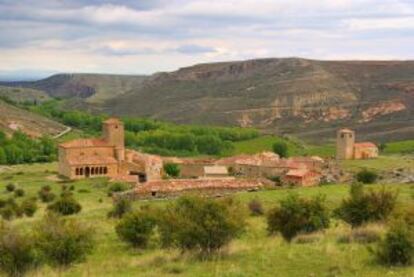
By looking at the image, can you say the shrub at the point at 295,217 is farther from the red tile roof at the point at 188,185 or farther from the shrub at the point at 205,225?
the red tile roof at the point at 188,185

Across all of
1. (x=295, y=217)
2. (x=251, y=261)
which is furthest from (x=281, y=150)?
(x=251, y=261)

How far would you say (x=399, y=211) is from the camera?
61.6 ft

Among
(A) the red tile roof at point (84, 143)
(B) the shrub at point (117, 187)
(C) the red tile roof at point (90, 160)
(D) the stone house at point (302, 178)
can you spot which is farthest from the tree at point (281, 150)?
(B) the shrub at point (117, 187)

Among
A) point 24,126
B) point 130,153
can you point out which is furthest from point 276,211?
point 24,126

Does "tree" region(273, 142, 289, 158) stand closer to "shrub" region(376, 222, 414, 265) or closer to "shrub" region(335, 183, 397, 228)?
"shrub" region(335, 183, 397, 228)

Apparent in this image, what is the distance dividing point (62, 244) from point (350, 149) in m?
72.8

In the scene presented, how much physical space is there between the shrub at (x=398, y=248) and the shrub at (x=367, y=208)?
5.76m

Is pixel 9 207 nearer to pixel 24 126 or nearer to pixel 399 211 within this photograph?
pixel 399 211

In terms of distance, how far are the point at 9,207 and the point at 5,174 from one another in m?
37.5

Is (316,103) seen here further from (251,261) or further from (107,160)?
(251,261)

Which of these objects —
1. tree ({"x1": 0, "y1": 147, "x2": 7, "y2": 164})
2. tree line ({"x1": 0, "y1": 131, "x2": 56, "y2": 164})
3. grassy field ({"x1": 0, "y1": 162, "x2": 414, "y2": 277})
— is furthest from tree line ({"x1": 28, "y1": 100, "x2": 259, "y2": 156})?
grassy field ({"x1": 0, "y1": 162, "x2": 414, "y2": 277})

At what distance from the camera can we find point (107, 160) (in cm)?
7106

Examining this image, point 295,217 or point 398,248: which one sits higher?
point 398,248

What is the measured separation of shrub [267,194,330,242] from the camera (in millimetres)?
20188
